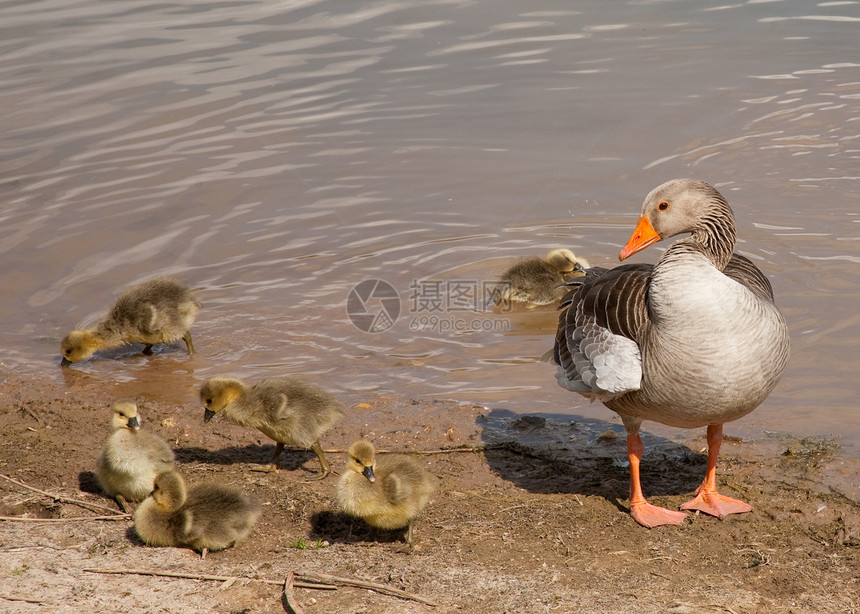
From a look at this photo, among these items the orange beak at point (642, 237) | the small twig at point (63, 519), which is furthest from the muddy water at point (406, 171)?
the small twig at point (63, 519)

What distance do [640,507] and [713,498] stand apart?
1.45ft

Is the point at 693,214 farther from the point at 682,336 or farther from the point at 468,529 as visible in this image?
the point at 468,529

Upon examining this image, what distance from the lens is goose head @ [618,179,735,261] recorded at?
514 cm

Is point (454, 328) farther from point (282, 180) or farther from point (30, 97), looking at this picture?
point (30, 97)

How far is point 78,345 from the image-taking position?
763 centimetres

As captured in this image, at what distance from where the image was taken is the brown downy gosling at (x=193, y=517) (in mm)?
4812

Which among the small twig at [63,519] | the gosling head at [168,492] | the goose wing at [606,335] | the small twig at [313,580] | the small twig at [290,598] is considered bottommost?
the small twig at [63,519]

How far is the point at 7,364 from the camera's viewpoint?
25.4 ft

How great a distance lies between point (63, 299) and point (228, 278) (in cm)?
162

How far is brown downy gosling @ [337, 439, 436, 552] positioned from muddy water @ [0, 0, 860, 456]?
200 centimetres

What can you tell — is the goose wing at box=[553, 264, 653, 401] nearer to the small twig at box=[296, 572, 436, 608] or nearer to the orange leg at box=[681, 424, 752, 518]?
the orange leg at box=[681, 424, 752, 518]

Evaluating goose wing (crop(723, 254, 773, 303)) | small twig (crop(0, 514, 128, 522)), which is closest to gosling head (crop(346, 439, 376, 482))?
small twig (crop(0, 514, 128, 522))

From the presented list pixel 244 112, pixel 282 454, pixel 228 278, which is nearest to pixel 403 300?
pixel 228 278

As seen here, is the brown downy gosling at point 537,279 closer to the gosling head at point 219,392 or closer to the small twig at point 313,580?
the gosling head at point 219,392
